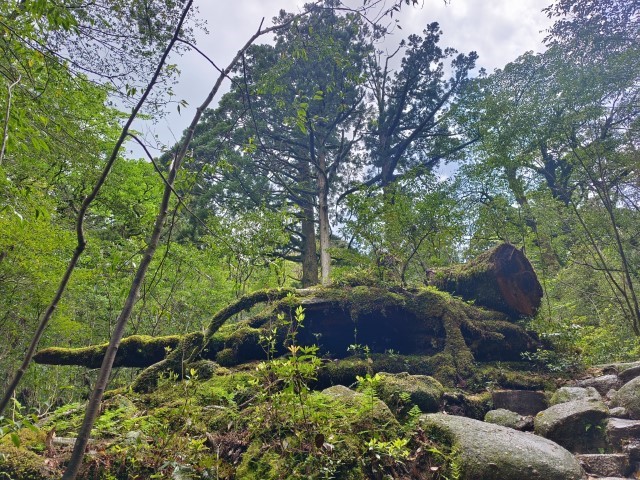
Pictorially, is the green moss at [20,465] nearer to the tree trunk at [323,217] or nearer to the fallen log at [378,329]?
the fallen log at [378,329]

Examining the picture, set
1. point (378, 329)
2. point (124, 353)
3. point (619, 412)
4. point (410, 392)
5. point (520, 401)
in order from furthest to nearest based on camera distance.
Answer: point (378, 329) → point (124, 353) → point (520, 401) → point (619, 412) → point (410, 392)

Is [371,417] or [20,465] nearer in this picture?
[20,465]

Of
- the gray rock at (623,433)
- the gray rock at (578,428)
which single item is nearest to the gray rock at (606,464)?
the gray rock at (623,433)

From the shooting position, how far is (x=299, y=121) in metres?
2.94

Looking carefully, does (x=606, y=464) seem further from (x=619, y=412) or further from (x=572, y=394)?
(x=572, y=394)

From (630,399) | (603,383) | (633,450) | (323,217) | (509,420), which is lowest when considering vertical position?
(633,450)

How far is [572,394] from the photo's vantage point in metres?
5.42

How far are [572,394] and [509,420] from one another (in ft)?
4.08

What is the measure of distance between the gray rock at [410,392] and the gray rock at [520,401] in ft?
4.77

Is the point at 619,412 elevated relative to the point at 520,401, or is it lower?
lower

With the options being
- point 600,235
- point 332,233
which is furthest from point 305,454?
point 332,233

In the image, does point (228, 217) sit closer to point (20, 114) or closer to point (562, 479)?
point (20, 114)

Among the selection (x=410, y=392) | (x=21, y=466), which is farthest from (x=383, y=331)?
(x=21, y=466)

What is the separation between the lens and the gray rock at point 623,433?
4250 millimetres
